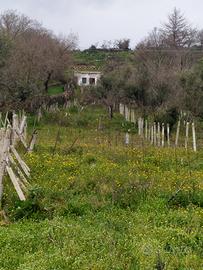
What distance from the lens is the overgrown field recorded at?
8.50 meters

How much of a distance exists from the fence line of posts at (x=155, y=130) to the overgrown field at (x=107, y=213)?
457cm

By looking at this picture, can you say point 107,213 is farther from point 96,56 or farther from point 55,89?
point 96,56

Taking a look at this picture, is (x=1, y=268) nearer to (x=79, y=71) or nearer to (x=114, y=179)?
(x=114, y=179)

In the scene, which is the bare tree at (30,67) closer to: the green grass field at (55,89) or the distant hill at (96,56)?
the green grass field at (55,89)

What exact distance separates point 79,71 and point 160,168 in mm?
51083

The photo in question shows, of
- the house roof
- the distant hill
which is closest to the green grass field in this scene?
the house roof

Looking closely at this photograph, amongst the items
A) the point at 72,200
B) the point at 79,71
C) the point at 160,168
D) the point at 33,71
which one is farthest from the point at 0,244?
the point at 79,71

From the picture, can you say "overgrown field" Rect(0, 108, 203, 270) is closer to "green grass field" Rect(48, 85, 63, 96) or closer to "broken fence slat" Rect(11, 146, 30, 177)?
"broken fence slat" Rect(11, 146, 30, 177)

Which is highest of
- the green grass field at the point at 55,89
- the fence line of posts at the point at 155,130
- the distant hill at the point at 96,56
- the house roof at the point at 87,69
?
the distant hill at the point at 96,56

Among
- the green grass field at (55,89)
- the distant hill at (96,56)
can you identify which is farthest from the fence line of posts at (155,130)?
the distant hill at (96,56)

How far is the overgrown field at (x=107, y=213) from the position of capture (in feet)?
27.9

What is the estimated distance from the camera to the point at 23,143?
17.5 metres

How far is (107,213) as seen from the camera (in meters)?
11.3

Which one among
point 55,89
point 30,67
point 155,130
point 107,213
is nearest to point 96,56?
point 55,89
